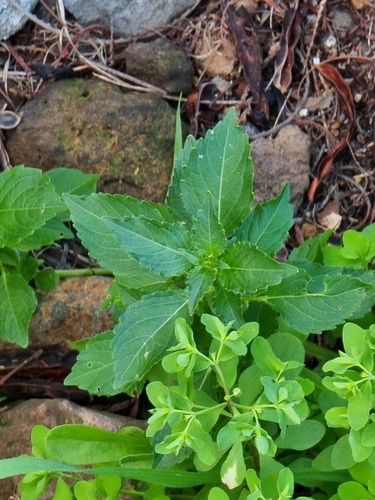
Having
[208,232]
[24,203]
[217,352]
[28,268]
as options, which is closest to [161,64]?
[24,203]

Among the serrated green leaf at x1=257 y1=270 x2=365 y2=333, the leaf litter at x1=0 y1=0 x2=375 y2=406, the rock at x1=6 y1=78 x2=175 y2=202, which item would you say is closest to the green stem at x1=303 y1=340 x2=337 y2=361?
the serrated green leaf at x1=257 y1=270 x2=365 y2=333

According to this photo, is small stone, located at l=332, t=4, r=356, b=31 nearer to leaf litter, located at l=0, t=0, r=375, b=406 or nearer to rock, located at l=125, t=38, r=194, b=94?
leaf litter, located at l=0, t=0, r=375, b=406

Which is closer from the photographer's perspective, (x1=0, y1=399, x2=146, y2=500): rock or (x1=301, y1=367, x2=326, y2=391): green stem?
(x1=301, y1=367, x2=326, y2=391): green stem

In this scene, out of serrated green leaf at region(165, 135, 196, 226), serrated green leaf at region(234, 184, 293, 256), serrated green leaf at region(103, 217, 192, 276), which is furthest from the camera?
serrated green leaf at region(165, 135, 196, 226)

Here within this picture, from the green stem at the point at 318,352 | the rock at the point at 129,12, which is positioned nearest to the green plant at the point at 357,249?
the green stem at the point at 318,352

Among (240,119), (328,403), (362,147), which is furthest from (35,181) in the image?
(362,147)

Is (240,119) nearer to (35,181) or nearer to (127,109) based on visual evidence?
(127,109)

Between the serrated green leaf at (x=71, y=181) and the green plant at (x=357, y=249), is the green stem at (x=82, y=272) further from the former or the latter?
the green plant at (x=357, y=249)
